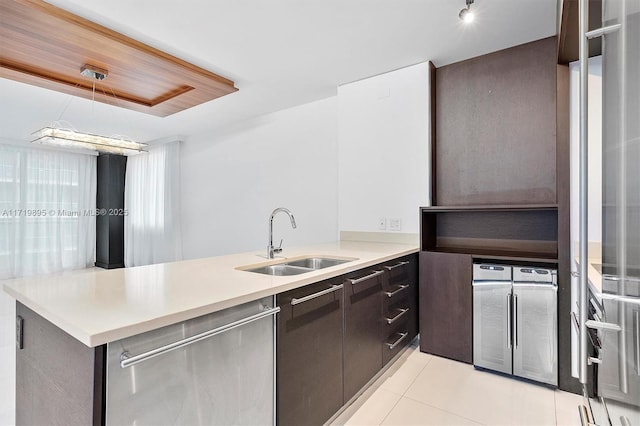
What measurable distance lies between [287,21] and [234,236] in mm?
3117

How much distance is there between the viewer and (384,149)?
3.00 m

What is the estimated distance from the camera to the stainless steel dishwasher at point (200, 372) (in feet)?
2.90

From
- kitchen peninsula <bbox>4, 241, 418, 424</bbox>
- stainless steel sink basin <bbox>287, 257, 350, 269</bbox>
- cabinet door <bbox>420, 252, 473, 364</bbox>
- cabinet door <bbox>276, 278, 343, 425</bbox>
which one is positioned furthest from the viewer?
cabinet door <bbox>420, 252, 473, 364</bbox>

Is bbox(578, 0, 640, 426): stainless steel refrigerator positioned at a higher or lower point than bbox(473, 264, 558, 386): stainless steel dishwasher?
higher

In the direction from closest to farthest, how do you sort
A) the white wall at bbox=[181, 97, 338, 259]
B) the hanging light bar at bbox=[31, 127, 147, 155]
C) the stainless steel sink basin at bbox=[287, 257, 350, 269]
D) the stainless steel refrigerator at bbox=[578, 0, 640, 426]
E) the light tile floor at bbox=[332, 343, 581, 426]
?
the stainless steel refrigerator at bbox=[578, 0, 640, 426] < the light tile floor at bbox=[332, 343, 581, 426] < the stainless steel sink basin at bbox=[287, 257, 350, 269] < the hanging light bar at bbox=[31, 127, 147, 155] < the white wall at bbox=[181, 97, 338, 259]

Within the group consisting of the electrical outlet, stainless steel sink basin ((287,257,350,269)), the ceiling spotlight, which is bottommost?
stainless steel sink basin ((287,257,350,269))

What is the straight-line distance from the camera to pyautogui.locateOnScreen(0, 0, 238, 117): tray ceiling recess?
2.09 meters

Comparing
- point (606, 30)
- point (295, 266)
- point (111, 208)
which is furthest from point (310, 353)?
point (111, 208)

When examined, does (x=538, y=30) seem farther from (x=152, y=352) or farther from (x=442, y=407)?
(x=152, y=352)

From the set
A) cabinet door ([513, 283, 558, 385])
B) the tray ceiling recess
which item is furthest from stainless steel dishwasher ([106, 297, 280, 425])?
the tray ceiling recess

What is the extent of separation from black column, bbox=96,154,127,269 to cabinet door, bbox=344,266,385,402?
20.5 feet

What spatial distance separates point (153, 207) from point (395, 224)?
4.64 m

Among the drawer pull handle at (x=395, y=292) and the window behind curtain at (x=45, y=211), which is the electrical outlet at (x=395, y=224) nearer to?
the drawer pull handle at (x=395, y=292)

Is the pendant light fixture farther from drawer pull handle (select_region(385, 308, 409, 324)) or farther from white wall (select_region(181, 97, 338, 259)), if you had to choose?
drawer pull handle (select_region(385, 308, 409, 324))
